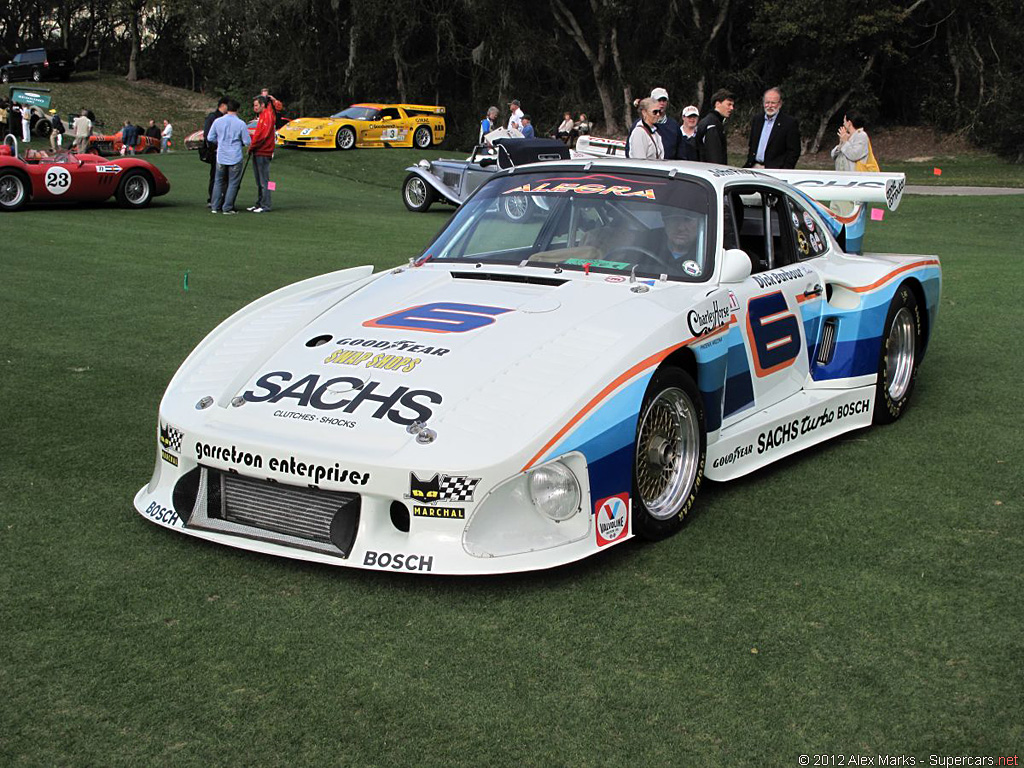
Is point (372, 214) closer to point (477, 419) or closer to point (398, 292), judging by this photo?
point (398, 292)

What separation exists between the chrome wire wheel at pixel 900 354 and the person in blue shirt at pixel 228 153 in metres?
12.4

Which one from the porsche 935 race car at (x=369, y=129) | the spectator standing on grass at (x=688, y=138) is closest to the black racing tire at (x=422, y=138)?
the porsche 935 race car at (x=369, y=129)

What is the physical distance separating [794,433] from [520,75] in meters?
38.9

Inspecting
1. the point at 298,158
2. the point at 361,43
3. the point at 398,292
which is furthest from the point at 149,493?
the point at 361,43

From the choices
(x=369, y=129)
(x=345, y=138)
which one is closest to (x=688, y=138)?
(x=345, y=138)

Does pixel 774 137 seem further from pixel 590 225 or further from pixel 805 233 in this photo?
pixel 590 225

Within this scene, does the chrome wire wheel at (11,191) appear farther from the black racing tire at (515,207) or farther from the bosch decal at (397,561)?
the bosch decal at (397,561)

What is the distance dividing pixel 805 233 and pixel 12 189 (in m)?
14.3

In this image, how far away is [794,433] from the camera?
5.48 m

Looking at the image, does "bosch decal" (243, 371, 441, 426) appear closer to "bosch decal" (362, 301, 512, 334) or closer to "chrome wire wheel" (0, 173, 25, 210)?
"bosch decal" (362, 301, 512, 334)

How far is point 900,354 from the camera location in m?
6.56

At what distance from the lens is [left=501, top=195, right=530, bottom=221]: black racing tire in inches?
225

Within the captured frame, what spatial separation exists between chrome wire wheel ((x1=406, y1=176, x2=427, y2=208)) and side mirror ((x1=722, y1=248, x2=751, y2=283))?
51.7 ft

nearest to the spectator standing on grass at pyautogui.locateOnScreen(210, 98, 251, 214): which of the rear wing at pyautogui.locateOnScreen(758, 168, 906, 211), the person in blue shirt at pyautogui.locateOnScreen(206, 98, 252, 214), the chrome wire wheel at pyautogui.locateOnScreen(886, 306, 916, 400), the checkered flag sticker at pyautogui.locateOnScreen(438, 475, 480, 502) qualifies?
the person in blue shirt at pyautogui.locateOnScreen(206, 98, 252, 214)
